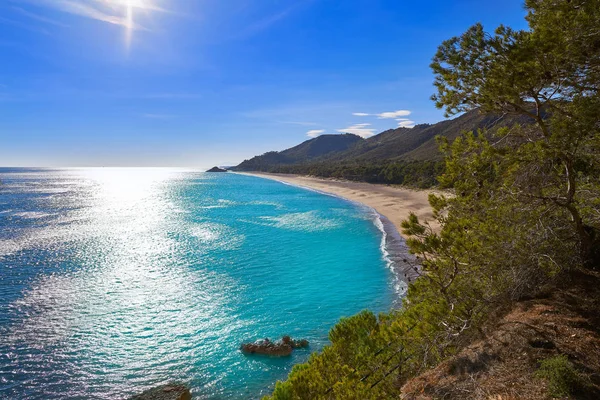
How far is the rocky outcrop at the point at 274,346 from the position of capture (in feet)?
50.2

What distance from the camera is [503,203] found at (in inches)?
325

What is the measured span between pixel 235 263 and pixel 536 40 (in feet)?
89.3

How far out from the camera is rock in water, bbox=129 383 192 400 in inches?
487

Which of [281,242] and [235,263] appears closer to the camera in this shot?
[235,263]

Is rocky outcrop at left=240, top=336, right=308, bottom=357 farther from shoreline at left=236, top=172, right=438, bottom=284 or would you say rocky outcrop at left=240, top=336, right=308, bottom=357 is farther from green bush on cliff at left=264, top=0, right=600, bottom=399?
green bush on cliff at left=264, top=0, right=600, bottom=399

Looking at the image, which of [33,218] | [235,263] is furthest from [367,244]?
[33,218]

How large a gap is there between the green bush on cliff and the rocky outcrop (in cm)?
689

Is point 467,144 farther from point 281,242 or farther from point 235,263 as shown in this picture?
point 281,242

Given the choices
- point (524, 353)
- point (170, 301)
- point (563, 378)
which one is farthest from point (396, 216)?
point (563, 378)

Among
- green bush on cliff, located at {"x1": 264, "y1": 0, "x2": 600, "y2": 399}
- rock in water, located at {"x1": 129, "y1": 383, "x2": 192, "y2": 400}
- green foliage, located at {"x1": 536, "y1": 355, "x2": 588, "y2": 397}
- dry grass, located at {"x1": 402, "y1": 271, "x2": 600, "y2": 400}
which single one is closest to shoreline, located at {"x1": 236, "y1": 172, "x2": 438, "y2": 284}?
green bush on cliff, located at {"x1": 264, "y1": 0, "x2": 600, "y2": 399}

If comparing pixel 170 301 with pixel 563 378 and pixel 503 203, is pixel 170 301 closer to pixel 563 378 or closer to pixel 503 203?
pixel 503 203

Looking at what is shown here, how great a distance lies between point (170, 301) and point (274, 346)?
31.3 ft

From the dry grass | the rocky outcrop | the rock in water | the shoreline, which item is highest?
the dry grass

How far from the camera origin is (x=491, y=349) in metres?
6.47
